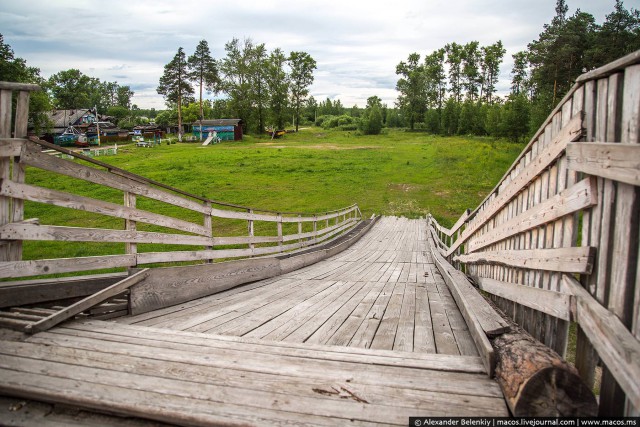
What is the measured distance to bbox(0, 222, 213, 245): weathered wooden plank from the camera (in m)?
3.18

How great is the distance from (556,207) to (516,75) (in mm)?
101737

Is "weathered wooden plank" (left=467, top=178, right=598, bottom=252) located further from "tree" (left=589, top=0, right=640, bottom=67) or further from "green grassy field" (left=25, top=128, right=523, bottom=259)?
"tree" (left=589, top=0, right=640, bottom=67)

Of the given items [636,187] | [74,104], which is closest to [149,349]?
[636,187]

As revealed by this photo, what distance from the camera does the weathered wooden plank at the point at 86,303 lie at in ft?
9.81

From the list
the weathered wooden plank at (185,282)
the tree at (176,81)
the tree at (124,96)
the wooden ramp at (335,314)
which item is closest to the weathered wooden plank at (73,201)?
the weathered wooden plank at (185,282)

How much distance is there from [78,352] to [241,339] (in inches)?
43.5

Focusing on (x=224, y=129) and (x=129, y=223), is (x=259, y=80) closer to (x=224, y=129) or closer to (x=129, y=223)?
(x=224, y=129)

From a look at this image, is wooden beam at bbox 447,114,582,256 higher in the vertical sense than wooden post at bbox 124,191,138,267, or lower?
higher

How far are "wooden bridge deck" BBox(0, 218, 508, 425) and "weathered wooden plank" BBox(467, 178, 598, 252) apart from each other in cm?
→ 108

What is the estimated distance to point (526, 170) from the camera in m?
3.49

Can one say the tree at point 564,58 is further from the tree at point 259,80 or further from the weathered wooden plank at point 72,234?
the tree at point 259,80

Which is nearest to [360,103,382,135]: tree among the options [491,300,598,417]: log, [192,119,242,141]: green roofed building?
[192,119,242,141]: green roofed building

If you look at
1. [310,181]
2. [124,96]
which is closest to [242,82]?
[310,181]

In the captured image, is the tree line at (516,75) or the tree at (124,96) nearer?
the tree line at (516,75)
